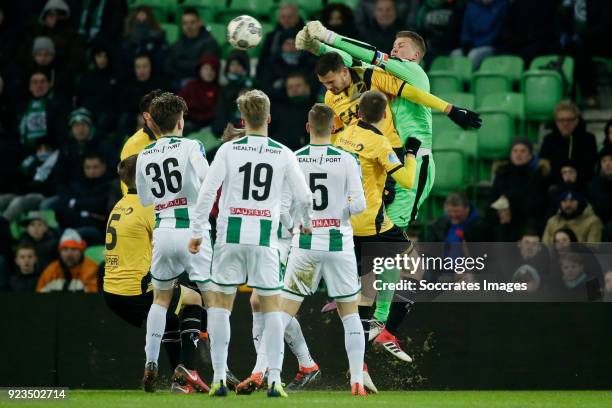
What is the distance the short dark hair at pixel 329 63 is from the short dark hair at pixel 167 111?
1.50m

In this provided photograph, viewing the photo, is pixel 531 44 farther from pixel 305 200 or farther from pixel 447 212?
pixel 305 200

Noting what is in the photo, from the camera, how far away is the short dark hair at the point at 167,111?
1053cm

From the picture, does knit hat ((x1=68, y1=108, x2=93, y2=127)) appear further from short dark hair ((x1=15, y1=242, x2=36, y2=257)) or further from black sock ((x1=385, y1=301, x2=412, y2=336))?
black sock ((x1=385, y1=301, x2=412, y2=336))

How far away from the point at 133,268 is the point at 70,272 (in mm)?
3106

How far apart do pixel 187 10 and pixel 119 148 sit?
7.65 feet

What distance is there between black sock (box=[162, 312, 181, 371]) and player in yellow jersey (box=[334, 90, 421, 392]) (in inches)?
58.2

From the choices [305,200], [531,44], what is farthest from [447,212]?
[305,200]

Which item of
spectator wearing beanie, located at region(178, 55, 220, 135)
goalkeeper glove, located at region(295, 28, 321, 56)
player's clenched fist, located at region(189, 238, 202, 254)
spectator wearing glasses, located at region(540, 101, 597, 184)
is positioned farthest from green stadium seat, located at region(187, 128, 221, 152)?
player's clenched fist, located at region(189, 238, 202, 254)

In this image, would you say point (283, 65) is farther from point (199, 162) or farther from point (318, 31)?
point (199, 162)

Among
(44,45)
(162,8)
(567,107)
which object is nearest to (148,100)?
(567,107)

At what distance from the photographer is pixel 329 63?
38.0ft

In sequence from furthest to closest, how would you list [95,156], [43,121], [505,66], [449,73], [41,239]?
[43,121], [505,66], [449,73], [95,156], [41,239]

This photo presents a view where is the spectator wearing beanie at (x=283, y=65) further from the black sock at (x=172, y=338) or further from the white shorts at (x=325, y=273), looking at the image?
the white shorts at (x=325, y=273)

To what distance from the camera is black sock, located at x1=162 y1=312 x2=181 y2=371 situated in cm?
1127
